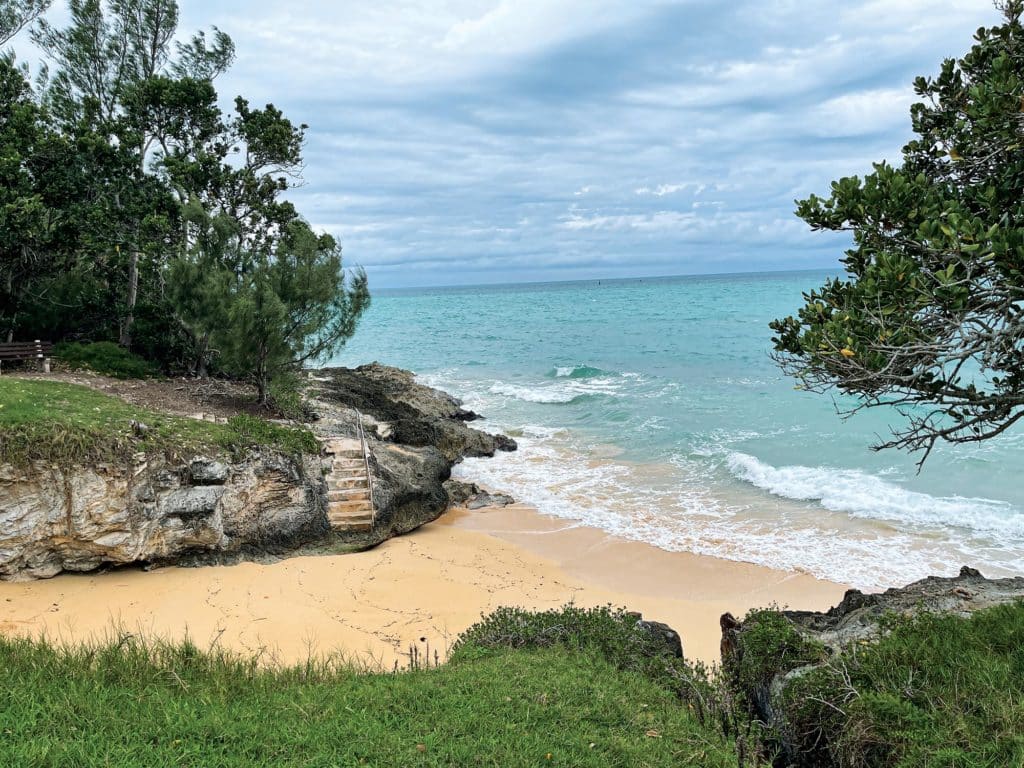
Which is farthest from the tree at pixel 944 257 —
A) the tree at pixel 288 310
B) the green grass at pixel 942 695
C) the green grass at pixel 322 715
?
the tree at pixel 288 310

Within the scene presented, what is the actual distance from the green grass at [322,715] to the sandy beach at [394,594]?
184 cm

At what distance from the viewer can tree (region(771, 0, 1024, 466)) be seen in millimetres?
4730

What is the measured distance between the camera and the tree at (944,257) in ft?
15.5

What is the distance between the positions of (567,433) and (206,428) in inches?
581

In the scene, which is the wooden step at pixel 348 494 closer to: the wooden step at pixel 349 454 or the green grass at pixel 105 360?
the wooden step at pixel 349 454

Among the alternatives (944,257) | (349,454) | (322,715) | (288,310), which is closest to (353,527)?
(349,454)

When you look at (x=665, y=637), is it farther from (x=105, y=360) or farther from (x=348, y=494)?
(x=105, y=360)

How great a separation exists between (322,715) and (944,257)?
6049 millimetres

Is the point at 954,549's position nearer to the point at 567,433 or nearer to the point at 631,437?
the point at 631,437

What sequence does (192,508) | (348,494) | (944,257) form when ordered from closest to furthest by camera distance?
(944,257)
(192,508)
(348,494)

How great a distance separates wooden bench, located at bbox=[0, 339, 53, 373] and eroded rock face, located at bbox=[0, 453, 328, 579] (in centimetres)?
814

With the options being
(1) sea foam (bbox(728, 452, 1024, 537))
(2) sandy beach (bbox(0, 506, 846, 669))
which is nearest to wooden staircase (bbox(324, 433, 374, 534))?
(2) sandy beach (bbox(0, 506, 846, 669))

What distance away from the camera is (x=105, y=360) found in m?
17.9

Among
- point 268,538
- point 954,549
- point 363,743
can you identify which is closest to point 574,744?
point 363,743
